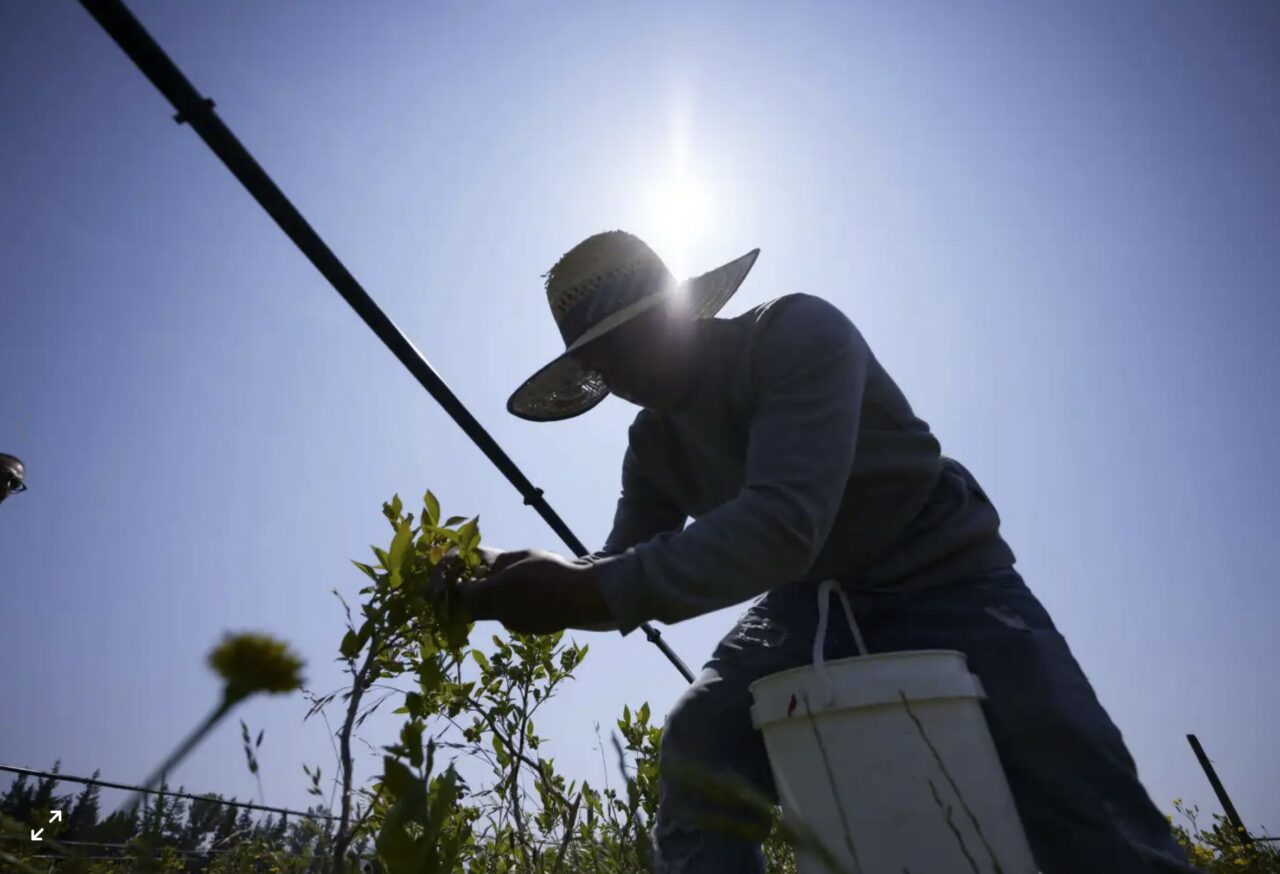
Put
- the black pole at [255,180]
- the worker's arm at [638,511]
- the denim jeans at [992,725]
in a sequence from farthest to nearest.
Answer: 1. the worker's arm at [638,511]
2. the denim jeans at [992,725]
3. the black pole at [255,180]

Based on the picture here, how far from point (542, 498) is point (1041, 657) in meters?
1.39

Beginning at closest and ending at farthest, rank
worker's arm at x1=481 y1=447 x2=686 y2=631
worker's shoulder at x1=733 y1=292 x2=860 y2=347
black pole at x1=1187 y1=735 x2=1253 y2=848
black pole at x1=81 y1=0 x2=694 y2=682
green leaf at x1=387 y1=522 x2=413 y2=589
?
black pole at x1=81 y1=0 x2=694 y2=682 < green leaf at x1=387 y1=522 x2=413 y2=589 < worker's shoulder at x1=733 y1=292 x2=860 y2=347 < worker's arm at x1=481 y1=447 x2=686 y2=631 < black pole at x1=1187 y1=735 x2=1253 y2=848

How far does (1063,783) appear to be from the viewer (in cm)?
143

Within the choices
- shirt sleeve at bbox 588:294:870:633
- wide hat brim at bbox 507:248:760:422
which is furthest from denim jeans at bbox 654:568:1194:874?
wide hat brim at bbox 507:248:760:422

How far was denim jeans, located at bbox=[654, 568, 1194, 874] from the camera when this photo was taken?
1.39 metres

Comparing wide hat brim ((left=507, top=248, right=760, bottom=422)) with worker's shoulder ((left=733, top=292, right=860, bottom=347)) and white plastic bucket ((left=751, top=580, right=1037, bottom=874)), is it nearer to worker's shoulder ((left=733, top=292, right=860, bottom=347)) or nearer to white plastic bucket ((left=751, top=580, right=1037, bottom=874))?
worker's shoulder ((left=733, top=292, right=860, bottom=347))

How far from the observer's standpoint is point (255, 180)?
132cm

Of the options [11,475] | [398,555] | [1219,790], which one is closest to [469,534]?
[398,555]

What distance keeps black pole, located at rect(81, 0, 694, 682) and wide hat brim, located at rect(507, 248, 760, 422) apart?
37cm

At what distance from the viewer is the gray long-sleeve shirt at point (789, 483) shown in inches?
54.1

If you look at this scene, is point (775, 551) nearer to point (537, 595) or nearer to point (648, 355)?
point (537, 595)

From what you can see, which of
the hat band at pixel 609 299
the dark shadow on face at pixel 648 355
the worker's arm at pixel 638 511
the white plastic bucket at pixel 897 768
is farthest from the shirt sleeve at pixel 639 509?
the white plastic bucket at pixel 897 768

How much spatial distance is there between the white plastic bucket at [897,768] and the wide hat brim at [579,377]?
41.8 inches

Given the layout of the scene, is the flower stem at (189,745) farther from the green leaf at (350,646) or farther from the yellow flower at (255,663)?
the green leaf at (350,646)
